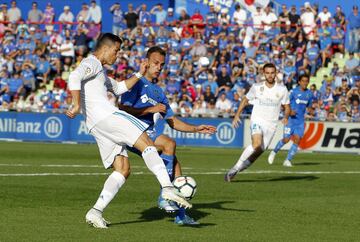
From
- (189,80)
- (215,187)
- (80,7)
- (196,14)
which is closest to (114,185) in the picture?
(215,187)

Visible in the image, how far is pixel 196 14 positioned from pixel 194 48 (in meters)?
2.58

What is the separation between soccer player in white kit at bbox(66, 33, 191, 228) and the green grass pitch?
483 mm

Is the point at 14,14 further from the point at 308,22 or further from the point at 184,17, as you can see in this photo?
the point at 308,22

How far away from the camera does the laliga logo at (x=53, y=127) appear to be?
1508 inches

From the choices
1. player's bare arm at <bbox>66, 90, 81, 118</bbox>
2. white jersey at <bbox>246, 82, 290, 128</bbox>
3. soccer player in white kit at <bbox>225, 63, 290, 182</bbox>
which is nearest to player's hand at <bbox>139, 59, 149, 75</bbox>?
Answer: player's bare arm at <bbox>66, 90, 81, 118</bbox>

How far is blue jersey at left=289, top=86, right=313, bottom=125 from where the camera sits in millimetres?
26922

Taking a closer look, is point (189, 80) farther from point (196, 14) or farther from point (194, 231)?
point (194, 231)

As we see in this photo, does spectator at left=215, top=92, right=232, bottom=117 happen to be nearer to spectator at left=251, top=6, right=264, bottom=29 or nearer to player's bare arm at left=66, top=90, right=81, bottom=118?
spectator at left=251, top=6, right=264, bottom=29

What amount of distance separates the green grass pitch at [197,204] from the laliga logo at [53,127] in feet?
46.5

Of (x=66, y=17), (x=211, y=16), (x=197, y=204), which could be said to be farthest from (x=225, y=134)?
(x=197, y=204)

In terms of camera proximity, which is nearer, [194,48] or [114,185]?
[114,185]

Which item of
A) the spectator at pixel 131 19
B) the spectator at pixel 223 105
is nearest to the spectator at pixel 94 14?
the spectator at pixel 131 19

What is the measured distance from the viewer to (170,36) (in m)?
40.8

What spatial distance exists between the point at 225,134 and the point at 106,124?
82.5 feet
